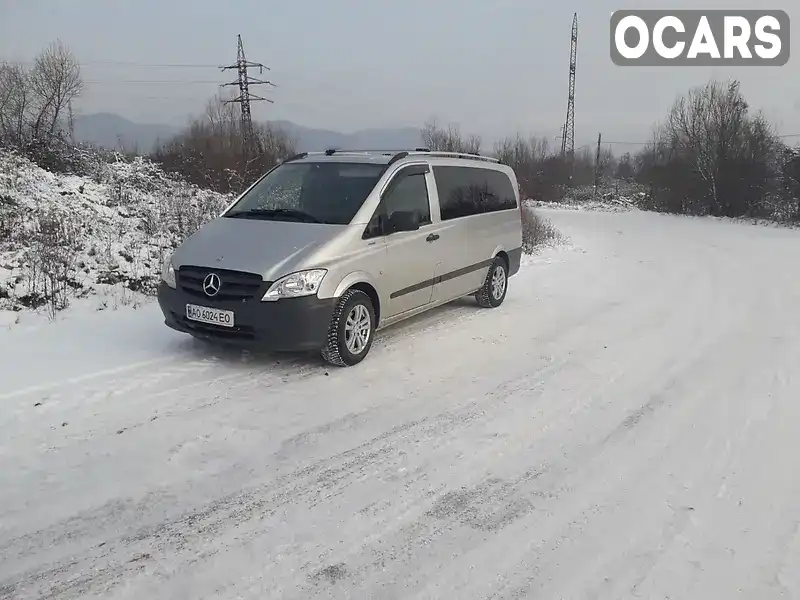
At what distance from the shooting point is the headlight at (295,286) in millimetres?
5340

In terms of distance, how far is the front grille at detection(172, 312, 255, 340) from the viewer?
213 inches

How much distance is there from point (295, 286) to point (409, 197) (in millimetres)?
1922

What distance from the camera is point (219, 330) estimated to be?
552 centimetres

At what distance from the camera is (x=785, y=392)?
5.37m

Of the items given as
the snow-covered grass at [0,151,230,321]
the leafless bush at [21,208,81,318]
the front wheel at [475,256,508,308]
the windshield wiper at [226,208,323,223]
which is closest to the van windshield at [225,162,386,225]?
the windshield wiper at [226,208,323,223]

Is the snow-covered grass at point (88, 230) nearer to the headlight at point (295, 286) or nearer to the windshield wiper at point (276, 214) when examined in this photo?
the windshield wiper at point (276, 214)

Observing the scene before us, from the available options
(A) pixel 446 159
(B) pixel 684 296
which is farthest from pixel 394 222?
(B) pixel 684 296

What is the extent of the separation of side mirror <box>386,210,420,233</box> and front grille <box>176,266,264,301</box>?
1.55 metres

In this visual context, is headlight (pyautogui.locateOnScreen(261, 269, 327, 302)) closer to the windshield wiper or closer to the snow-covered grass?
the windshield wiper

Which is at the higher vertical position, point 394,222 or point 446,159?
point 446,159

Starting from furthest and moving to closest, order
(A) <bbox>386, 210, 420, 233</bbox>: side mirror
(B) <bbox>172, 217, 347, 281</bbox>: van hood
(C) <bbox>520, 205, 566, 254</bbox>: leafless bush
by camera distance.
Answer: (C) <bbox>520, 205, 566, 254</bbox>: leafless bush, (A) <bbox>386, 210, 420, 233</bbox>: side mirror, (B) <bbox>172, 217, 347, 281</bbox>: van hood

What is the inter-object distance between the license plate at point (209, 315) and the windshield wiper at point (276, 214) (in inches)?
48.9

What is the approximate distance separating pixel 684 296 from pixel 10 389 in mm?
8835

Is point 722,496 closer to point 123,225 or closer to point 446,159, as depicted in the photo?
point 446,159
